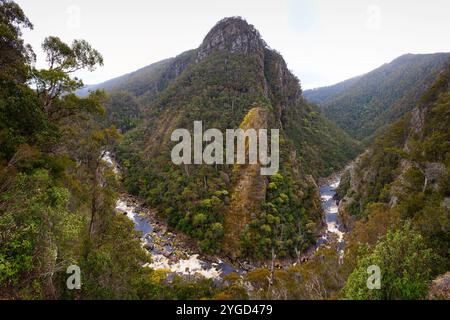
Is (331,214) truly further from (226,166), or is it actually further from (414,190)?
(414,190)

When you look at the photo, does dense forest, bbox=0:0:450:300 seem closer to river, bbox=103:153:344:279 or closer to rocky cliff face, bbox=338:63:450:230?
rocky cliff face, bbox=338:63:450:230

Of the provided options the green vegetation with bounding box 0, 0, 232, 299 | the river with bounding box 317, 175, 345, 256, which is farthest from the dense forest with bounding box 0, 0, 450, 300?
the river with bounding box 317, 175, 345, 256

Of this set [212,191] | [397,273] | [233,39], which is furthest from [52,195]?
[233,39]

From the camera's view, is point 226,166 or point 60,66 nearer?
point 60,66

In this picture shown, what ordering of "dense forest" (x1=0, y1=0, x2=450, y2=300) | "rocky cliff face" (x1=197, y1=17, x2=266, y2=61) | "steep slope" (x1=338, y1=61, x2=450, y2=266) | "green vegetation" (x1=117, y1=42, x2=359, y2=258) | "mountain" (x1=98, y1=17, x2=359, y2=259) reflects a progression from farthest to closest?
"rocky cliff face" (x1=197, y1=17, x2=266, y2=61) → "green vegetation" (x1=117, y1=42, x2=359, y2=258) → "mountain" (x1=98, y1=17, x2=359, y2=259) → "steep slope" (x1=338, y1=61, x2=450, y2=266) → "dense forest" (x1=0, y1=0, x2=450, y2=300)

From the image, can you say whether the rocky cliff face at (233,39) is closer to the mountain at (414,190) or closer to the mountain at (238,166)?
the mountain at (238,166)

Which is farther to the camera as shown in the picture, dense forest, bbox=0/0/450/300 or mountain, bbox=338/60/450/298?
mountain, bbox=338/60/450/298

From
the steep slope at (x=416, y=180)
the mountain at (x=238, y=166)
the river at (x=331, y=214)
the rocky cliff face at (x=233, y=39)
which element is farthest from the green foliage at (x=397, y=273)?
the rocky cliff face at (x=233, y=39)
